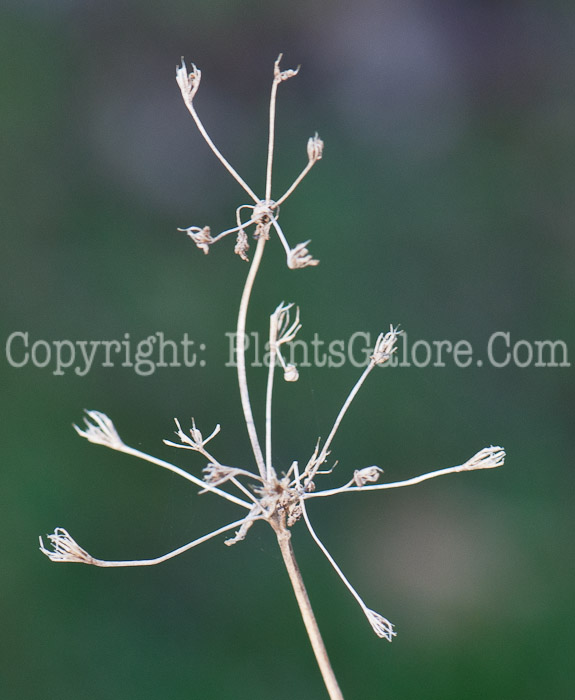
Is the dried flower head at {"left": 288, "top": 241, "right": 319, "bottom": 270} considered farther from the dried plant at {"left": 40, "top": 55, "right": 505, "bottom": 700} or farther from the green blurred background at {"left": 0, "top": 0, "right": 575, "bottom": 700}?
the green blurred background at {"left": 0, "top": 0, "right": 575, "bottom": 700}

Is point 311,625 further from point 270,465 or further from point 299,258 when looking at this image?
point 299,258

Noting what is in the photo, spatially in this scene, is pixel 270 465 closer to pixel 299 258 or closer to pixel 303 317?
pixel 299 258

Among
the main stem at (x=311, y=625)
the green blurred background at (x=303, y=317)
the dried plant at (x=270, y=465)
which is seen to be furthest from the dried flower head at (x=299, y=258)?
the green blurred background at (x=303, y=317)

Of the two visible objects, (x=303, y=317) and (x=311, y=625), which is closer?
(x=311, y=625)

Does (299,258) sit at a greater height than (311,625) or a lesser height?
greater

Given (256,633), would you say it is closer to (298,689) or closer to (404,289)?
(298,689)

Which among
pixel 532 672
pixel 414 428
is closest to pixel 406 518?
pixel 414 428

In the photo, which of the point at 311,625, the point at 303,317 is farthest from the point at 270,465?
the point at 303,317

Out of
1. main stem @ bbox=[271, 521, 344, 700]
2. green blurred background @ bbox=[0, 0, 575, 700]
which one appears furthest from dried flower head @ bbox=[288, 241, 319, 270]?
green blurred background @ bbox=[0, 0, 575, 700]

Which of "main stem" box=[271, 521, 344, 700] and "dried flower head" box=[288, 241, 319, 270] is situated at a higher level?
"dried flower head" box=[288, 241, 319, 270]

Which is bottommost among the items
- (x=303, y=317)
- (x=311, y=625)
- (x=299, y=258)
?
(x=311, y=625)
